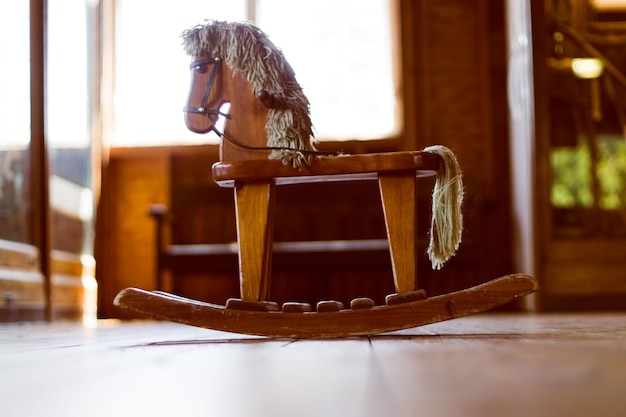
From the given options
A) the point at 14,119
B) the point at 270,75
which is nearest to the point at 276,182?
the point at 270,75

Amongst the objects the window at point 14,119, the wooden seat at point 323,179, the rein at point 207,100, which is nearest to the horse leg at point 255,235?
the wooden seat at point 323,179

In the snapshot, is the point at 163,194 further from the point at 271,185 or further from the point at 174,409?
the point at 174,409

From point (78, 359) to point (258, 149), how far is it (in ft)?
2.28

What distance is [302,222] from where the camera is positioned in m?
4.97

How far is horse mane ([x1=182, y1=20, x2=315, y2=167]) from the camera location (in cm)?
171

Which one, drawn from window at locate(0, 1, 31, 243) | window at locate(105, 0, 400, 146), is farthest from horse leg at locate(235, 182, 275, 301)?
window at locate(105, 0, 400, 146)

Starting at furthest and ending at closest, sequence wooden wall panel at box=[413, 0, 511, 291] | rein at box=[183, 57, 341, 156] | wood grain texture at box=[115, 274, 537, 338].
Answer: wooden wall panel at box=[413, 0, 511, 291] < rein at box=[183, 57, 341, 156] < wood grain texture at box=[115, 274, 537, 338]

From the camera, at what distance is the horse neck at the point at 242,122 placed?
1.76m

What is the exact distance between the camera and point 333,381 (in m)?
0.77

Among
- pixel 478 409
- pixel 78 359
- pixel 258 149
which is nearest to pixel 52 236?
pixel 258 149

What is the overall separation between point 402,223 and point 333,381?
92 cm

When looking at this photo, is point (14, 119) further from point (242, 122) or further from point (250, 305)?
point (250, 305)

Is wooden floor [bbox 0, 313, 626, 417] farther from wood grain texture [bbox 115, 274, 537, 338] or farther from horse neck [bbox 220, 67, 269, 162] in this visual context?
horse neck [bbox 220, 67, 269, 162]

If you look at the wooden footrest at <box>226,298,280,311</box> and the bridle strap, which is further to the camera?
the bridle strap
